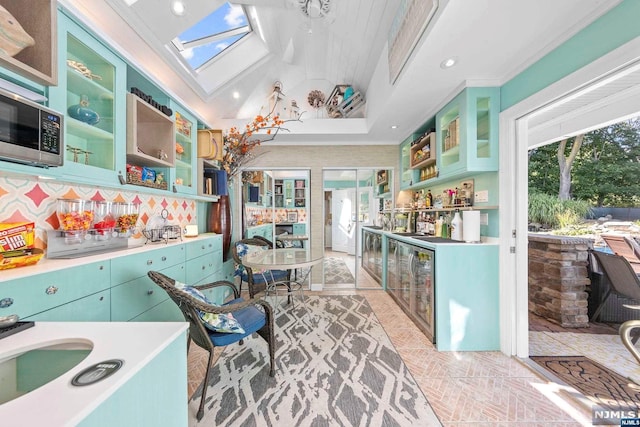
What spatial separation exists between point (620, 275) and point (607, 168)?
2.70 meters

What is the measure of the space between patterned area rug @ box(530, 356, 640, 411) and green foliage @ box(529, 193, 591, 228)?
8.89 ft

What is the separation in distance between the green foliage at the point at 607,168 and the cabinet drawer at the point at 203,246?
5.81 metres

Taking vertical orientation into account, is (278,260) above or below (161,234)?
below

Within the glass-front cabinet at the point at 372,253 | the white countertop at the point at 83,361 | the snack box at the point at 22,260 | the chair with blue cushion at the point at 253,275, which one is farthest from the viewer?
the glass-front cabinet at the point at 372,253

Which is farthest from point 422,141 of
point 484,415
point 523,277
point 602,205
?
point 602,205

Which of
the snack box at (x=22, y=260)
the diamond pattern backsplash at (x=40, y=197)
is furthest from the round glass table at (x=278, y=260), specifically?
the snack box at (x=22, y=260)

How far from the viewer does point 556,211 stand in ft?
13.3

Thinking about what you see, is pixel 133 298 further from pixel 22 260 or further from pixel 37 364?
pixel 37 364

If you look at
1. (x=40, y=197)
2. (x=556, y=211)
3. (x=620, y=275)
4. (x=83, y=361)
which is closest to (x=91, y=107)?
(x=40, y=197)

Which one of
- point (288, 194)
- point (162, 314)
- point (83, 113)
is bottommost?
point (162, 314)

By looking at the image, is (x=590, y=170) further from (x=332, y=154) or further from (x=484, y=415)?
(x=484, y=415)

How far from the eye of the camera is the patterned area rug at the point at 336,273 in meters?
4.42

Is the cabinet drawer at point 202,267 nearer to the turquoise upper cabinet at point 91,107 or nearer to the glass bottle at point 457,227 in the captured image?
the turquoise upper cabinet at point 91,107

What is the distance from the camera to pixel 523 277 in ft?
7.10
